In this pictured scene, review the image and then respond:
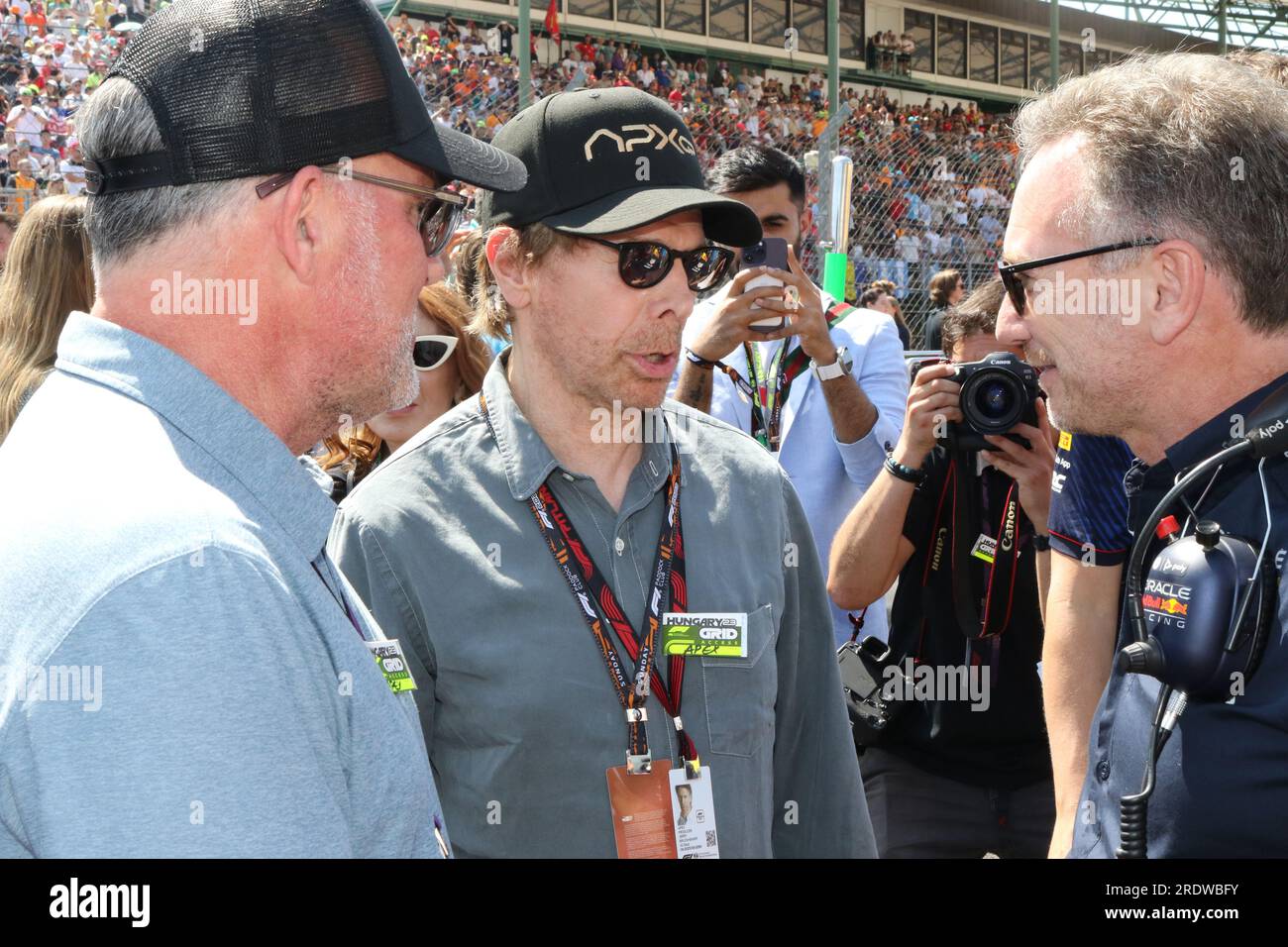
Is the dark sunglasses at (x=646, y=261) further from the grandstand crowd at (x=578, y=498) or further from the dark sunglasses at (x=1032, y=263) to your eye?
the dark sunglasses at (x=1032, y=263)

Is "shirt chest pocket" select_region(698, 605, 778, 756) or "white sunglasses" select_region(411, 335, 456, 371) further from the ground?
"white sunglasses" select_region(411, 335, 456, 371)

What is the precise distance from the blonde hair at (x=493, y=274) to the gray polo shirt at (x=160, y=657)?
3.27 feet

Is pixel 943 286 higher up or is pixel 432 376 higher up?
pixel 943 286

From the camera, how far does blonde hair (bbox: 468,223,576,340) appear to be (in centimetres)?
215

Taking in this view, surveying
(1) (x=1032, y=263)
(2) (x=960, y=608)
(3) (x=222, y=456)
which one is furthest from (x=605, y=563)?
(2) (x=960, y=608)

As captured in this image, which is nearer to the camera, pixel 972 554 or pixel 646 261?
pixel 646 261

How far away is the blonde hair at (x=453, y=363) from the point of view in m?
3.43

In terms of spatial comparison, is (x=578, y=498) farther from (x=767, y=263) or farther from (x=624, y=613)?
(x=767, y=263)

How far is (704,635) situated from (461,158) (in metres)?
0.85

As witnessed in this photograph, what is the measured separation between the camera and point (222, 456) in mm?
1239

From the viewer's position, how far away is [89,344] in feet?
4.14

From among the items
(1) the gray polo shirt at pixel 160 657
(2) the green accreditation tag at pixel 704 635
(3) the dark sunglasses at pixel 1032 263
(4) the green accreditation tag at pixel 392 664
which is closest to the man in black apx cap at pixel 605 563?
(2) the green accreditation tag at pixel 704 635

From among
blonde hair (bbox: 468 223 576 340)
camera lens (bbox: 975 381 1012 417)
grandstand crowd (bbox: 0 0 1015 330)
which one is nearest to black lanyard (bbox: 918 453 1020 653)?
camera lens (bbox: 975 381 1012 417)

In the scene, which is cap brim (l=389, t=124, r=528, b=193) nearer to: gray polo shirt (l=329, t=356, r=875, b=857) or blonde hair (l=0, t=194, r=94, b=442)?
gray polo shirt (l=329, t=356, r=875, b=857)
